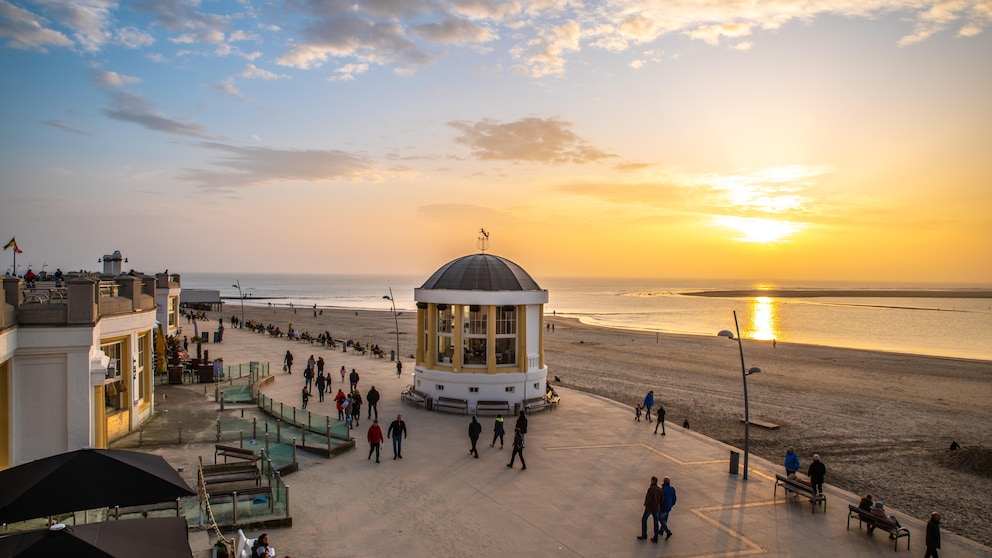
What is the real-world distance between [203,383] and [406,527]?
18.7 meters

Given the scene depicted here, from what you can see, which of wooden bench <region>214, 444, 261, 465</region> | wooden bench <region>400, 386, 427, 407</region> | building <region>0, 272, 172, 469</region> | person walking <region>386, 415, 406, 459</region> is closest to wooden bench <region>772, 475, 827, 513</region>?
person walking <region>386, 415, 406, 459</region>

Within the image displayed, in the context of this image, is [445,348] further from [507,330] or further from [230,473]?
[230,473]

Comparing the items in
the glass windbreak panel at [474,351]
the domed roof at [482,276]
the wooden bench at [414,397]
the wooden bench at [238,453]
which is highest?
the domed roof at [482,276]

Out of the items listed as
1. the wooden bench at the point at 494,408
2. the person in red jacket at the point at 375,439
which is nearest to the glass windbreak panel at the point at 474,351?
the wooden bench at the point at 494,408

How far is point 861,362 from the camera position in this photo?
50312mm

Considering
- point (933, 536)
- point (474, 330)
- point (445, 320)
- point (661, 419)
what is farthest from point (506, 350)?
point (933, 536)

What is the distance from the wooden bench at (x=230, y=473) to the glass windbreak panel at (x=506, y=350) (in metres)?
13.5

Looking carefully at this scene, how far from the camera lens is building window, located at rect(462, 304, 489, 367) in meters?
26.6

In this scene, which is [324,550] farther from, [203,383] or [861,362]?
[861,362]

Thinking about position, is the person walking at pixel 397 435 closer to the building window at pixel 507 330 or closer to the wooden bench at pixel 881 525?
the building window at pixel 507 330

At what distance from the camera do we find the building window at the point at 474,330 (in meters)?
26.6

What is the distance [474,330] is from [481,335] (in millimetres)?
487

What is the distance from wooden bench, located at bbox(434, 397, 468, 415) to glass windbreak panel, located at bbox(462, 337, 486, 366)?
6.04 ft

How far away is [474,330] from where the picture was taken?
2697cm
